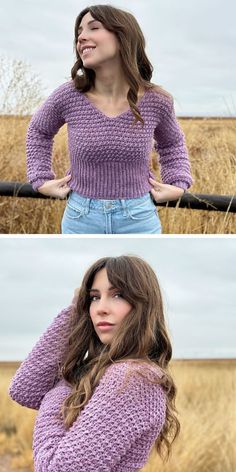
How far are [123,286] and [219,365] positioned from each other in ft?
7.62

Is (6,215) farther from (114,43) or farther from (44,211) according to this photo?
(114,43)

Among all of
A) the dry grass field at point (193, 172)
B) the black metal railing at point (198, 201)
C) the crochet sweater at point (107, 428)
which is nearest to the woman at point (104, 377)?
the crochet sweater at point (107, 428)

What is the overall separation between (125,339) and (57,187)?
753mm

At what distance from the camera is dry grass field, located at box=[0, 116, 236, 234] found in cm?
371

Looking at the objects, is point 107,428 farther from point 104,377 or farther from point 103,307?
point 103,307

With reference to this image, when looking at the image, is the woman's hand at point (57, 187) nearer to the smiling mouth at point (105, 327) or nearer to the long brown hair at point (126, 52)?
the long brown hair at point (126, 52)

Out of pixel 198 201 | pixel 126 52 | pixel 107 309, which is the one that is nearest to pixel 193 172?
pixel 198 201

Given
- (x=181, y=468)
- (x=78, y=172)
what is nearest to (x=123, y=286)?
(x=78, y=172)

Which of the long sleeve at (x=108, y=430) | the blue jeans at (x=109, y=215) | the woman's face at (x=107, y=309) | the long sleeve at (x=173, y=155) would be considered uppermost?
the long sleeve at (x=173, y=155)

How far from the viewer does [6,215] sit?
3895 mm

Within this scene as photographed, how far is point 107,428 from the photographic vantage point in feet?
6.27

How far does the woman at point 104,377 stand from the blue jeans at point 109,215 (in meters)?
0.41

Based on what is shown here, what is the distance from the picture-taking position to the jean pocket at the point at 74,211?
101 inches

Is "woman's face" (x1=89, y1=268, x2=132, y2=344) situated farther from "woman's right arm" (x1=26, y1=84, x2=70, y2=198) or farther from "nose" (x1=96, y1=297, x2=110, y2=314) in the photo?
"woman's right arm" (x1=26, y1=84, x2=70, y2=198)
